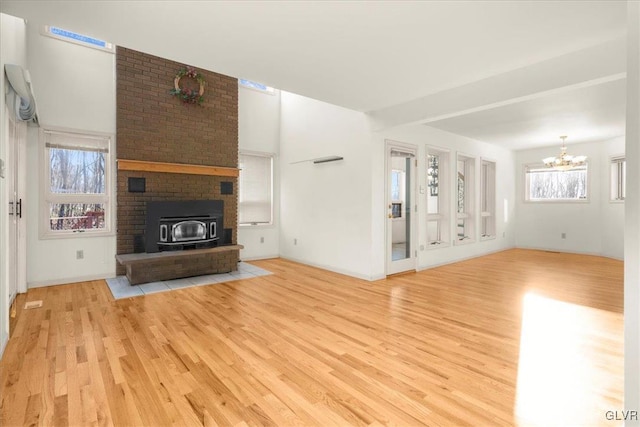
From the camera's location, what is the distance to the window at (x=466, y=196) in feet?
22.8

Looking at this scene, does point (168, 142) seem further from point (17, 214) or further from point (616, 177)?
point (616, 177)

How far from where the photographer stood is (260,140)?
6.72m

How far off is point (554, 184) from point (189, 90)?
8488 millimetres

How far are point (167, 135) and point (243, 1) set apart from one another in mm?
3529

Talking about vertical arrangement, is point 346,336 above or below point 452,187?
below

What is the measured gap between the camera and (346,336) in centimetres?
283

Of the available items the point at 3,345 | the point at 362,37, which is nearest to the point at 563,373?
the point at 362,37

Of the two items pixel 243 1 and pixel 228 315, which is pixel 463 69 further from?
pixel 228 315

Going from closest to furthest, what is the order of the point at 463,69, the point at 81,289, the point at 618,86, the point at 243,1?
the point at 243,1
the point at 463,69
the point at 618,86
the point at 81,289

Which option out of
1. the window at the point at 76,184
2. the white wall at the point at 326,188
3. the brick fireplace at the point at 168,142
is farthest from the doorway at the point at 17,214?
the white wall at the point at 326,188

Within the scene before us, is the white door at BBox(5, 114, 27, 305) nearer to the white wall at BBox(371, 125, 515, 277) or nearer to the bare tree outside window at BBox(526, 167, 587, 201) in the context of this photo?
the white wall at BBox(371, 125, 515, 277)

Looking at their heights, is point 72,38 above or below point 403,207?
above

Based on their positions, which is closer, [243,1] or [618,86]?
[243,1]

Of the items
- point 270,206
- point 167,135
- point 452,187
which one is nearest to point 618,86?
point 452,187
